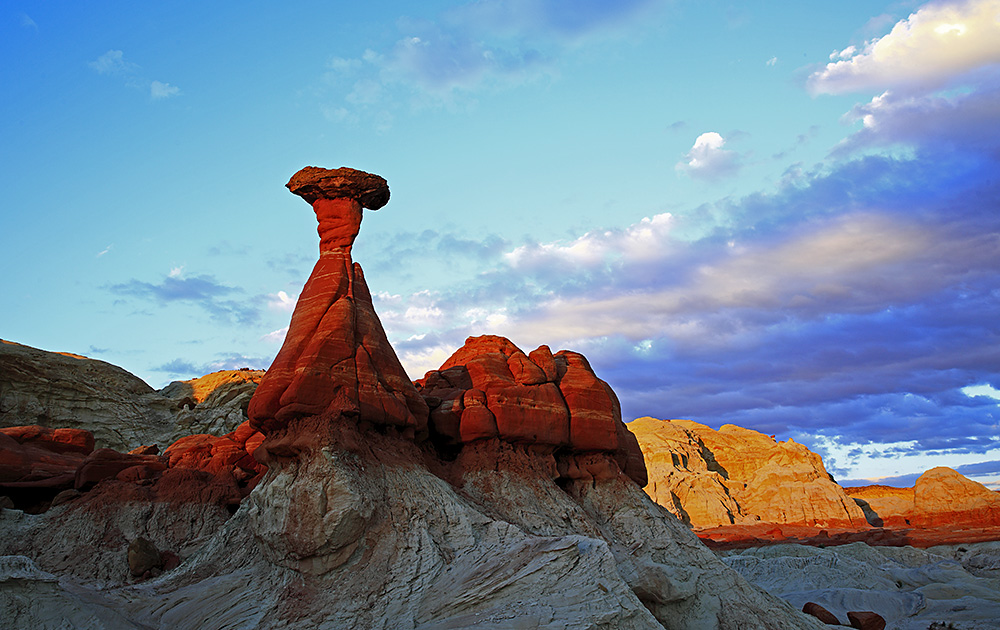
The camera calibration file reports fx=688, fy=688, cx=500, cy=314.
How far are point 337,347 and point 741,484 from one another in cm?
8667

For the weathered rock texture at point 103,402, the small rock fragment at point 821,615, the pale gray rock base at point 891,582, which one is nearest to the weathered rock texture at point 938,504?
the pale gray rock base at point 891,582

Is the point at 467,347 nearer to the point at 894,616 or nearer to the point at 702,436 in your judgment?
the point at 894,616

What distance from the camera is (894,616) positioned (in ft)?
103

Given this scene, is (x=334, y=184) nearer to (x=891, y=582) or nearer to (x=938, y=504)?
(x=891, y=582)

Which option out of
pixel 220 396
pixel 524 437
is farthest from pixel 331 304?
pixel 220 396

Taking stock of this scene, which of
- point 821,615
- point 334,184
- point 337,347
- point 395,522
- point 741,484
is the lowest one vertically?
point 821,615

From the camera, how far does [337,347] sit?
18766mm

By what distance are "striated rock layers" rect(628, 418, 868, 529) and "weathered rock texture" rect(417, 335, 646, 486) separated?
63.1 m

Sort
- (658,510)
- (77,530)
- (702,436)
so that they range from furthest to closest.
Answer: (702,436) < (658,510) < (77,530)

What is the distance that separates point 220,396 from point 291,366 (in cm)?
3748

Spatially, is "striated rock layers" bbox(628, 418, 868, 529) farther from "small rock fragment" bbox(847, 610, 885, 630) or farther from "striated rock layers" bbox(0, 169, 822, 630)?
"striated rock layers" bbox(0, 169, 822, 630)

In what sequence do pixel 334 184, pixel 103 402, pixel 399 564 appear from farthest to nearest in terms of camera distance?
pixel 103 402, pixel 334 184, pixel 399 564

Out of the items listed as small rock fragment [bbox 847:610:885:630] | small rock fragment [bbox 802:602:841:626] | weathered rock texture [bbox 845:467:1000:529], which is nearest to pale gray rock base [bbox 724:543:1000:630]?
small rock fragment [bbox 847:610:885:630]

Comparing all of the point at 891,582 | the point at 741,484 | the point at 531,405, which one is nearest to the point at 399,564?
the point at 531,405
